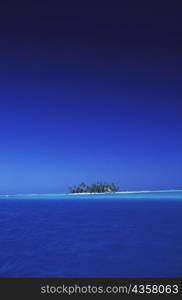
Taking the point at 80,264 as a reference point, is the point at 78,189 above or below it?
above

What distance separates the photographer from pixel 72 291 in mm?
6402

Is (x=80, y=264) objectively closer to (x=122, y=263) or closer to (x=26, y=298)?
(x=122, y=263)

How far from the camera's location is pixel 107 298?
20.7 ft

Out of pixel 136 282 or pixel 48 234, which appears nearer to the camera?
pixel 136 282

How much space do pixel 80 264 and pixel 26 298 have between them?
5831 mm

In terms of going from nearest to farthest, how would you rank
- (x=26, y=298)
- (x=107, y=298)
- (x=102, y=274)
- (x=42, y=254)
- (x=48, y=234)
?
(x=26, y=298)
(x=107, y=298)
(x=102, y=274)
(x=42, y=254)
(x=48, y=234)

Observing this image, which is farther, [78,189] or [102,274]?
[78,189]

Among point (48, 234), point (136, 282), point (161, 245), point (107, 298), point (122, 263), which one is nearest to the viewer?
point (107, 298)

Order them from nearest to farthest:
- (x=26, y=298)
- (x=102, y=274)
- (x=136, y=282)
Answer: (x=26, y=298) → (x=136, y=282) → (x=102, y=274)


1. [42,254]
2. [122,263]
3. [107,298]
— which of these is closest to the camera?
[107,298]

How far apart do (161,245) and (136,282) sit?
27.0 ft

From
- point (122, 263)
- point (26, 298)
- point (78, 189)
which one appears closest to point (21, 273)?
point (122, 263)

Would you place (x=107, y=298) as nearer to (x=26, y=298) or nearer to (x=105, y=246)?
(x=26, y=298)

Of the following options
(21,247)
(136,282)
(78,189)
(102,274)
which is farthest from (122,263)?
(78,189)
